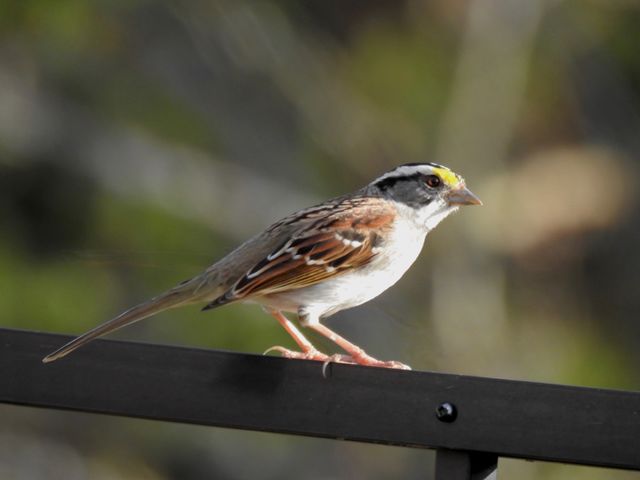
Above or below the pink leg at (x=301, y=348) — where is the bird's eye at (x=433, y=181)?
above

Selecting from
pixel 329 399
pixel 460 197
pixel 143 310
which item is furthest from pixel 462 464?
pixel 460 197

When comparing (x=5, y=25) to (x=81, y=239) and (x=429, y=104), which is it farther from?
(x=429, y=104)

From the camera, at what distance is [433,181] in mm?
4309

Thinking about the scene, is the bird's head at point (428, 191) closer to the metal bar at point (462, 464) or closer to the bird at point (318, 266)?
the bird at point (318, 266)

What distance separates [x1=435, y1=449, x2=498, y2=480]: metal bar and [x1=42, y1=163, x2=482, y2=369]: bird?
42.1 inches

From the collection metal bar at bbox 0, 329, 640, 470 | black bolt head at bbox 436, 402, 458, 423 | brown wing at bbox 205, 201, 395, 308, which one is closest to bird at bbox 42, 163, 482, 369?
brown wing at bbox 205, 201, 395, 308

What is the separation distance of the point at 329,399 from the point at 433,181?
1.85 metres

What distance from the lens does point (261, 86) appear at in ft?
30.6

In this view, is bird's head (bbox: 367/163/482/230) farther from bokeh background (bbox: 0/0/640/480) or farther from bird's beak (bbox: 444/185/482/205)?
bokeh background (bbox: 0/0/640/480)

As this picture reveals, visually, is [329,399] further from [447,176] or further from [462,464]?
[447,176]

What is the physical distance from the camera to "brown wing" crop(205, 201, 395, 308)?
3.66 m

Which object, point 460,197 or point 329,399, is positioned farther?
point 460,197

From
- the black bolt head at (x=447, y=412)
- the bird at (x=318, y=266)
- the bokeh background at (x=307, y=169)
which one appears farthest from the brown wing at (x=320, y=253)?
the bokeh background at (x=307, y=169)

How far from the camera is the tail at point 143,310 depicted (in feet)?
8.90
